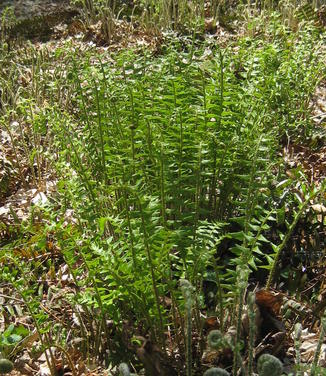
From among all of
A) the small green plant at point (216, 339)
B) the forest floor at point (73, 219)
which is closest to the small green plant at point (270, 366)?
the small green plant at point (216, 339)

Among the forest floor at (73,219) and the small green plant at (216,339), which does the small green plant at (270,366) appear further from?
the forest floor at (73,219)

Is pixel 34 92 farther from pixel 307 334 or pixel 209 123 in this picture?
pixel 307 334

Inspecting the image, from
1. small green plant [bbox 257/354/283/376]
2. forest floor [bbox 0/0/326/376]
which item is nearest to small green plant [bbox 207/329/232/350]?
small green plant [bbox 257/354/283/376]

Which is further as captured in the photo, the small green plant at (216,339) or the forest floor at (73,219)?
the forest floor at (73,219)

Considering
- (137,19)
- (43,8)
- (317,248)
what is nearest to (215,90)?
(317,248)

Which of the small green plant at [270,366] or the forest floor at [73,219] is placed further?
the forest floor at [73,219]

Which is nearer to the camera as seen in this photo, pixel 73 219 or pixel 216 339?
pixel 216 339

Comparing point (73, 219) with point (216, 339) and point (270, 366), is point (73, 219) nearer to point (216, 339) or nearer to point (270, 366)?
point (216, 339)

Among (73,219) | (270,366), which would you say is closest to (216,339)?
(270,366)

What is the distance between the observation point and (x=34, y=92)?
462 cm

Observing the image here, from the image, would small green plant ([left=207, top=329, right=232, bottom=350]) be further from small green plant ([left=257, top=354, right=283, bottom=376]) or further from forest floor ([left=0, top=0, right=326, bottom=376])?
forest floor ([left=0, top=0, right=326, bottom=376])

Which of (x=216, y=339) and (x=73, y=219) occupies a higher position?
(x=216, y=339)

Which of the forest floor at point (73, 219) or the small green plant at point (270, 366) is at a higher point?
the small green plant at point (270, 366)

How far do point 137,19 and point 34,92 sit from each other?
3.07 meters
